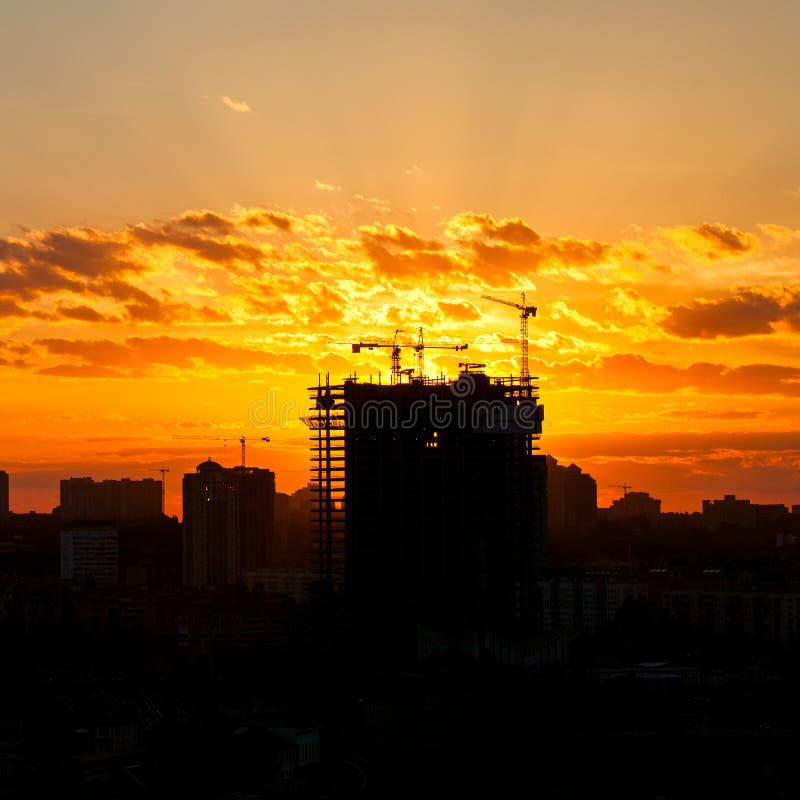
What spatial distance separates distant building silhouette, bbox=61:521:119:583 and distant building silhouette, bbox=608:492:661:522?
34916 mm

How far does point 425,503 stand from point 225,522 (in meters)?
33.2

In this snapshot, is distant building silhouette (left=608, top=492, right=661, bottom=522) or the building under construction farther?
distant building silhouette (left=608, top=492, right=661, bottom=522)

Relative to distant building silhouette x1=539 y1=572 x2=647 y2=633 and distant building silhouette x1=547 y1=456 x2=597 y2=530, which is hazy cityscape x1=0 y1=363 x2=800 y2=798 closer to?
distant building silhouette x1=539 y1=572 x2=647 y2=633

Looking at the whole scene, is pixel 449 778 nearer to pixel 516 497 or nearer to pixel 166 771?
pixel 166 771

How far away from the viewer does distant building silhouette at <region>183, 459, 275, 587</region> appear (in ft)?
232

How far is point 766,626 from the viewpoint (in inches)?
1991

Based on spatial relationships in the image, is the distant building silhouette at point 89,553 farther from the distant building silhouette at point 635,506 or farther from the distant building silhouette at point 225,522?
the distant building silhouette at point 635,506

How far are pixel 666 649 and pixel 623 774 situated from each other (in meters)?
16.8

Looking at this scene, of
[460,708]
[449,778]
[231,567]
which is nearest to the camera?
[449,778]

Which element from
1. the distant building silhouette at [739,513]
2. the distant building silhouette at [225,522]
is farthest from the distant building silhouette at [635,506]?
the distant building silhouette at [225,522]

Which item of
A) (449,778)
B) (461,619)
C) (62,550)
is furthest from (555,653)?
(62,550)

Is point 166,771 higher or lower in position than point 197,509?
lower

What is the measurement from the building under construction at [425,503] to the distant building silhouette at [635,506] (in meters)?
61.1

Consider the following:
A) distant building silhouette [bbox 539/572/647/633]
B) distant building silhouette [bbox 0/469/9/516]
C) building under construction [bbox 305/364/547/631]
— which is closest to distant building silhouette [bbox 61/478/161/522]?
distant building silhouette [bbox 0/469/9/516]
